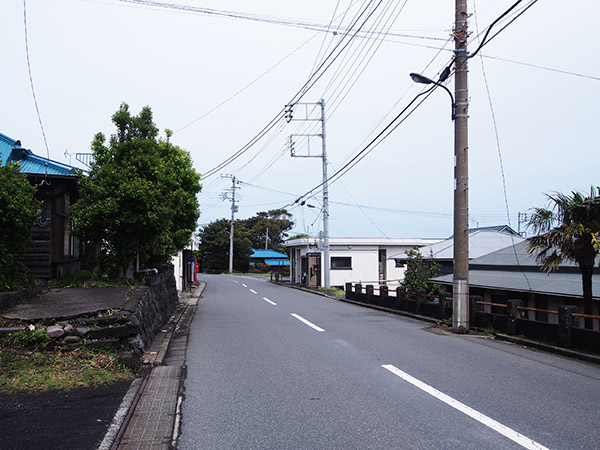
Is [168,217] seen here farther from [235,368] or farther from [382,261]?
[382,261]

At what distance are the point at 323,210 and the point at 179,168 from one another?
45.2 ft

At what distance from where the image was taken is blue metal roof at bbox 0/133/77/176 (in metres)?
13.4

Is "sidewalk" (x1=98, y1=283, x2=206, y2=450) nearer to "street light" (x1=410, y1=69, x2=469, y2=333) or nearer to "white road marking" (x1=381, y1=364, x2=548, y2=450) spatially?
"white road marking" (x1=381, y1=364, x2=548, y2=450)

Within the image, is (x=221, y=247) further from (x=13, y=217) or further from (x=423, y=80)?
(x=13, y=217)

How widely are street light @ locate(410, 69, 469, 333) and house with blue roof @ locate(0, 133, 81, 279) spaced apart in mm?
10186

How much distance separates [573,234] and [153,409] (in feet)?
28.7

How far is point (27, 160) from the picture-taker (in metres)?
14.1

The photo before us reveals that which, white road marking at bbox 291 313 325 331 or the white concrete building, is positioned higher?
the white concrete building

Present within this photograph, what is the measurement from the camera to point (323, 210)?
32.1 metres

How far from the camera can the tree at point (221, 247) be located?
67312mm

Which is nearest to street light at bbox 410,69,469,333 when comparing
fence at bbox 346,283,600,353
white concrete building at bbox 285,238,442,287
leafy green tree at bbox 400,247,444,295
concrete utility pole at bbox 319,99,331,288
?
fence at bbox 346,283,600,353

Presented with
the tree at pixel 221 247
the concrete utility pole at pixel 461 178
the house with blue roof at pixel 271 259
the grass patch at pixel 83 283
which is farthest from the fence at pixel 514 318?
the house with blue roof at pixel 271 259

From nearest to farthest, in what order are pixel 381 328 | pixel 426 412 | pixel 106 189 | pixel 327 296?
pixel 426 412 < pixel 106 189 < pixel 381 328 < pixel 327 296

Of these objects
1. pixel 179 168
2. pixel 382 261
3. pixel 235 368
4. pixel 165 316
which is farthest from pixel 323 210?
pixel 235 368
